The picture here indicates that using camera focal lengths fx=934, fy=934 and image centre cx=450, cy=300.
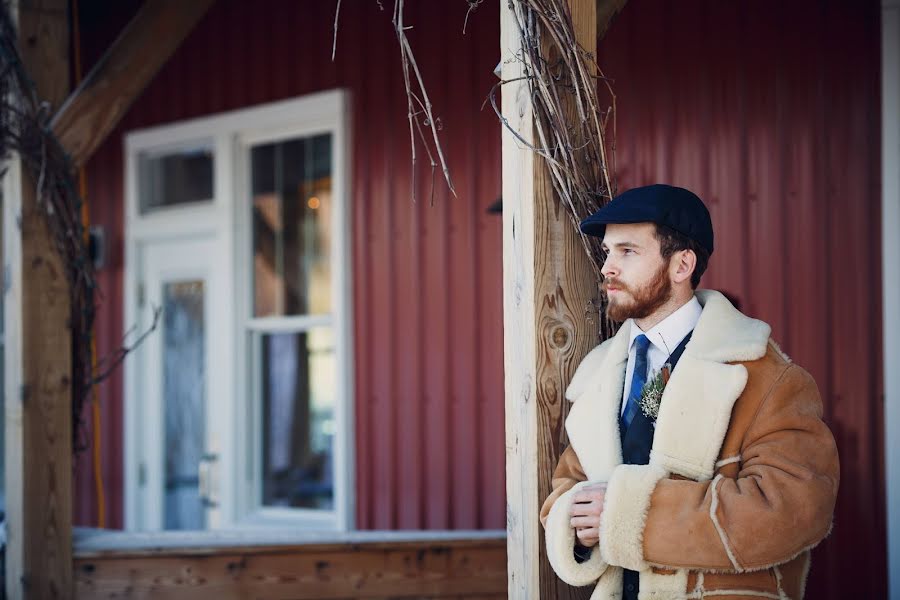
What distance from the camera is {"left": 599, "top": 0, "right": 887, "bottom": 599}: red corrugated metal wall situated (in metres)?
3.48

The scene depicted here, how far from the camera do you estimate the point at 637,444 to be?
2.07m

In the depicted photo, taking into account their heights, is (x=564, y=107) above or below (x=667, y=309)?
above

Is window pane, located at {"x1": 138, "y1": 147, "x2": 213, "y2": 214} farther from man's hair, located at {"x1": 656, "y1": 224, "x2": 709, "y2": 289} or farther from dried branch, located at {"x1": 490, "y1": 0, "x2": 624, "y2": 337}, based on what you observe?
man's hair, located at {"x1": 656, "y1": 224, "x2": 709, "y2": 289}

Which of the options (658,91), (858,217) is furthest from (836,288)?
(658,91)

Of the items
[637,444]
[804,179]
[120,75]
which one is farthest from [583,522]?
[120,75]

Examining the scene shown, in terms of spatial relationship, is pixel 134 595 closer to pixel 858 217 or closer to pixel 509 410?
pixel 509 410

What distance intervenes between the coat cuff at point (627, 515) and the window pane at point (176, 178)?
13.2 ft

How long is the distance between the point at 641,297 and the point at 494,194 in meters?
2.34

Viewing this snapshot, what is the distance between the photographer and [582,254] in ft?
7.45

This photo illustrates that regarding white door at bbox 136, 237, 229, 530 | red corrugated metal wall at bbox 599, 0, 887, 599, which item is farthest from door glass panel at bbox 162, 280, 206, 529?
red corrugated metal wall at bbox 599, 0, 887, 599

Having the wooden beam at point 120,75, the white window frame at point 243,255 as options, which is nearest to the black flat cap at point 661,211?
the wooden beam at point 120,75

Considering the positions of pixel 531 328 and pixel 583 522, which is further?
pixel 531 328

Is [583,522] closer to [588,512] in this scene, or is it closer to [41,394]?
Answer: [588,512]

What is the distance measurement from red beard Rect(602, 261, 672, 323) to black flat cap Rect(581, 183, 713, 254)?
0.10m
